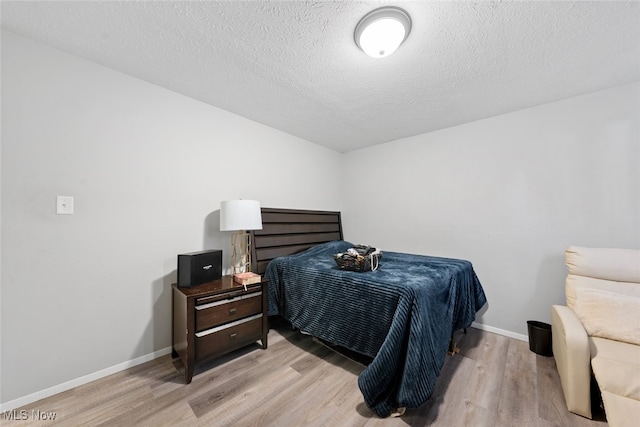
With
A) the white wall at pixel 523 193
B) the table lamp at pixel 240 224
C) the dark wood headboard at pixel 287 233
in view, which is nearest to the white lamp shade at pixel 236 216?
the table lamp at pixel 240 224

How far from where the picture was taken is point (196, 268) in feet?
6.29

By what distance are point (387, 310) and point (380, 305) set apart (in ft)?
0.19

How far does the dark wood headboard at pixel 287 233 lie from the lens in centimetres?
264

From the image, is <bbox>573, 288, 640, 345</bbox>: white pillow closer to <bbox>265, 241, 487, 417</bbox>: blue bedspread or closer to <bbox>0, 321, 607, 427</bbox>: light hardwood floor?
<bbox>0, 321, 607, 427</bbox>: light hardwood floor

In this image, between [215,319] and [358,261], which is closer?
[215,319]

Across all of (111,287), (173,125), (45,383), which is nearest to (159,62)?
(173,125)

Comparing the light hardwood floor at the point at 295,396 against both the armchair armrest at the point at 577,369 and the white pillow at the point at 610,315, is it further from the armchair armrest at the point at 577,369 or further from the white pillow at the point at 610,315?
the white pillow at the point at 610,315

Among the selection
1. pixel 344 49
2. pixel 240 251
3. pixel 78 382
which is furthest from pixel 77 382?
pixel 344 49

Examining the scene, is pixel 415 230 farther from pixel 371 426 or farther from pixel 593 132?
pixel 371 426

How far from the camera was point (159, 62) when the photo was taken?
1.75m

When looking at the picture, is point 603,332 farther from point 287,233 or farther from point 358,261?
point 287,233

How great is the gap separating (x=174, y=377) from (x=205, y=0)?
8.11 ft

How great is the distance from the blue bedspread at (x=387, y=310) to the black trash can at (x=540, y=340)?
42 centimetres

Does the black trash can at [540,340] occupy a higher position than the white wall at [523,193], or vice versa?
the white wall at [523,193]
